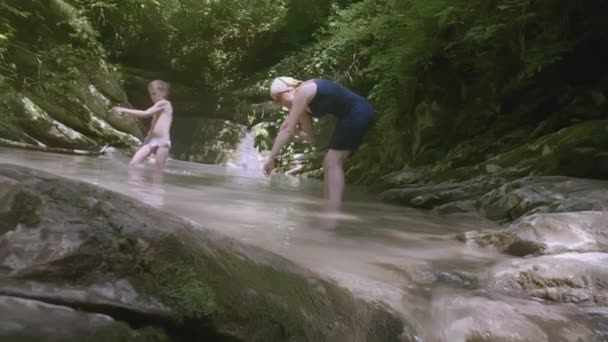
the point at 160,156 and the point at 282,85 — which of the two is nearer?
the point at 282,85

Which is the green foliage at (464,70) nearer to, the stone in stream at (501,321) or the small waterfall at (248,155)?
the small waterfall at (248,155)

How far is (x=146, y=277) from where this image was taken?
158 cm

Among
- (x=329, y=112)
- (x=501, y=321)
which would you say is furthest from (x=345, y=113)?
(x=501, y=321)

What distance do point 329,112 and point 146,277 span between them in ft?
12.0

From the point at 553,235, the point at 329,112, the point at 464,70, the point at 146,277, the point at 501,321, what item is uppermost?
the point at 464,70

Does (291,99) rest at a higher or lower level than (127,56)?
lower

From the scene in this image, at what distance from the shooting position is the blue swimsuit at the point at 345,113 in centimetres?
495

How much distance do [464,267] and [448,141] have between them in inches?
233

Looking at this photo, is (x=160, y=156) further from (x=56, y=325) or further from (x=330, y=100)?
(x=56, y=325)

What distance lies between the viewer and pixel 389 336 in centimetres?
192

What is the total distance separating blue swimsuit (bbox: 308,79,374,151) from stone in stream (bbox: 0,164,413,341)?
3096 millimetres

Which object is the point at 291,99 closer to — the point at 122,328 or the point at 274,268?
the point at 274,268

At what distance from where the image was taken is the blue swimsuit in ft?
16.3

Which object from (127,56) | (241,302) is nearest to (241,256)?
(241,302)
